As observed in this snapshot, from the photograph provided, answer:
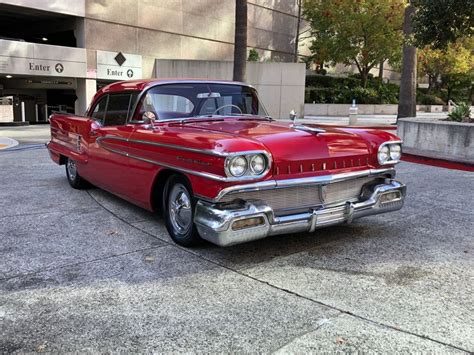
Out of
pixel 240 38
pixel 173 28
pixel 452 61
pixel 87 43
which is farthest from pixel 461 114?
pixel 452 61

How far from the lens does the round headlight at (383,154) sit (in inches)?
189

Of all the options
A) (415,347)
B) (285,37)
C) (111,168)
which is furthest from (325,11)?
(415,347)

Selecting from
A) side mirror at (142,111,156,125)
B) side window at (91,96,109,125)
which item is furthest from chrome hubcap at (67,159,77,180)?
side mirror at (142,111,156,125)

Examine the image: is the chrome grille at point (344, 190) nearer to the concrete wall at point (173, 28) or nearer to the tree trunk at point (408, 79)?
the tree trunk at point (408, 79)

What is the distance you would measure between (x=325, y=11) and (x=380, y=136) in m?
26.6

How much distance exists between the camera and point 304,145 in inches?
169

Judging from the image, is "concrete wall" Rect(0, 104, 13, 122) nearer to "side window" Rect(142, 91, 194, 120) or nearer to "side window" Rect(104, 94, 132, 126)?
"side window" Rect(104, 94, 132, 126)

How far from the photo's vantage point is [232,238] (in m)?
3.86

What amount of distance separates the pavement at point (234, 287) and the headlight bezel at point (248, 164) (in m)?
0.79

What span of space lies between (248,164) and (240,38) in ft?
47.4

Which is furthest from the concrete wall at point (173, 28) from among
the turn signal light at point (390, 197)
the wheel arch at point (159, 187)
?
the turn signal light at point (390, 197)

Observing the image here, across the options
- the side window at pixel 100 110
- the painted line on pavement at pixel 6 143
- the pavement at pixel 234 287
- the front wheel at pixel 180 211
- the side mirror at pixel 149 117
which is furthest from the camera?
the painted line on pavement at pixel 6 143

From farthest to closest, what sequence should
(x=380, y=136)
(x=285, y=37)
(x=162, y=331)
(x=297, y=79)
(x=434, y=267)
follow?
(x=285, y=37), (x=297, y=79), (x=380, y=136), (x=434, y=267), (x=162, y=331)

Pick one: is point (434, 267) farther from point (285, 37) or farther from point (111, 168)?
point (285, 37)
